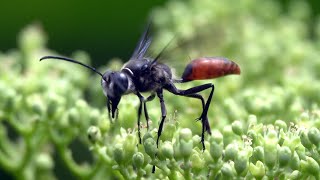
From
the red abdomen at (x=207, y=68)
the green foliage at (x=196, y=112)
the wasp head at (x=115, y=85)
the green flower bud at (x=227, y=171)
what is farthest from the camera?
the red abdomen at (x=207, y=68)

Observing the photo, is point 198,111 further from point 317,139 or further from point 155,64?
point 317,139

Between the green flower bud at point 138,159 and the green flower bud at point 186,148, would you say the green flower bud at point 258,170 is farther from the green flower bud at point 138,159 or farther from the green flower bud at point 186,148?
the green flower bud at point 138,159

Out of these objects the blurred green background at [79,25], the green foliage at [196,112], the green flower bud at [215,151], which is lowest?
the blurred green background at [79,25]

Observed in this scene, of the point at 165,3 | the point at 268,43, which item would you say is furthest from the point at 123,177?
the point at 165,3

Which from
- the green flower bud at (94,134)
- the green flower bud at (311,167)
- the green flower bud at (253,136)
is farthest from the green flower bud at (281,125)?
the green flower bud at (94,134)

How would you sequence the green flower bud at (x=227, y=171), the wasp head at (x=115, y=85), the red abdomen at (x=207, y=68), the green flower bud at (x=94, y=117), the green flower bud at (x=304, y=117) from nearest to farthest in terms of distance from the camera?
the green flower bud at (x=227, y=171), the wasp head at (x=115, y=85), the green flower bud at (x=304, y=117), the red abdomen at (x=207, y=68), the green flower bud at (x=94, y=117)

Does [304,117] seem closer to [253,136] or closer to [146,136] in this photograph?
[253,136]

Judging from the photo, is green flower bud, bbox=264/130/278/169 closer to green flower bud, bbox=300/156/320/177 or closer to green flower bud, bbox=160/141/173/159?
green flower bud, bbox=300/156/320/177

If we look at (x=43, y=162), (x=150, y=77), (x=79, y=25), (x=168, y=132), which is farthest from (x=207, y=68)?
(x=79, y=25)
